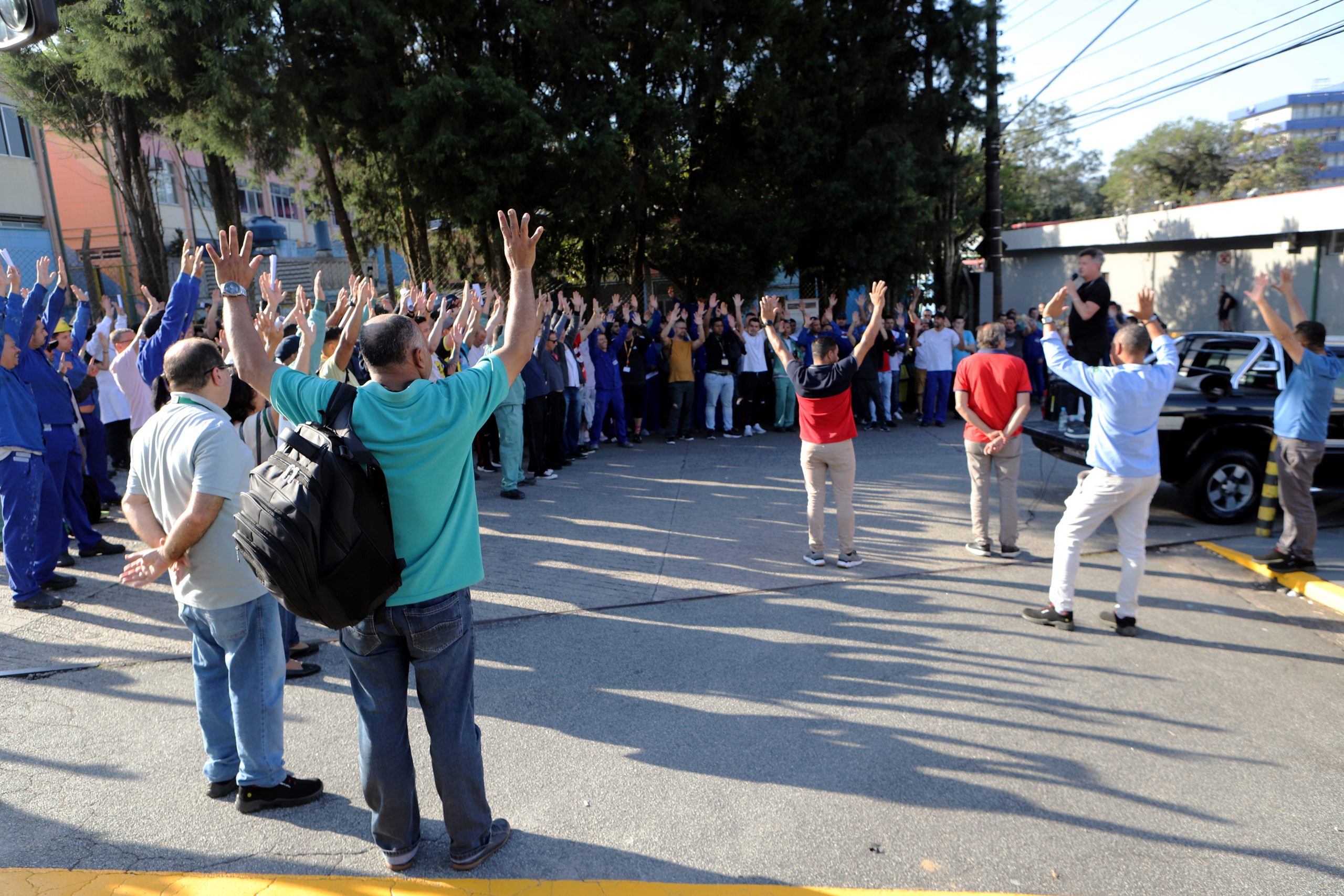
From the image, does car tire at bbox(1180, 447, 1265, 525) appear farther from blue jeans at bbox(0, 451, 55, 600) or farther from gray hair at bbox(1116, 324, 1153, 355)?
blue jeans at bbox(0, 451, 55, 600)

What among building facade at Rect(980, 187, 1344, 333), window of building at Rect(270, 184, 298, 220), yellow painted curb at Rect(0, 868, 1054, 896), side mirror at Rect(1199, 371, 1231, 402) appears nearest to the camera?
yellow painted curb at Rect(0, 868, 1054, 896)

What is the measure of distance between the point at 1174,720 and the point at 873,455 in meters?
7.63

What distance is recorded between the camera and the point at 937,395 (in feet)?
47.9

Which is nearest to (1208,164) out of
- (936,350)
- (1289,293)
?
(936,350)

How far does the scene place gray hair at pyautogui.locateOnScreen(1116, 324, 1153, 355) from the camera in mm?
5316

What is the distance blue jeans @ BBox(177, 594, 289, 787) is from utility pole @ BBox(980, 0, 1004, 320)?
16.6m

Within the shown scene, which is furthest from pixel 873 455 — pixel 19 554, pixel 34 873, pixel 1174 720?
pixel 34 873

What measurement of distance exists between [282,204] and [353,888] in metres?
46.3

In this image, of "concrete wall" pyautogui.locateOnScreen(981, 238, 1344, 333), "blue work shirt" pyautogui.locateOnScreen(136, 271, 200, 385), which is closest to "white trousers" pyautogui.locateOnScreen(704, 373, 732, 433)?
"blue work shirt" pyautogui.locateOnScreen(136, 271, 200, 385)

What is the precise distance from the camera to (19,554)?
247 inches

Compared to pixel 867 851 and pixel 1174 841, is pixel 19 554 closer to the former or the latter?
pixel 867 851

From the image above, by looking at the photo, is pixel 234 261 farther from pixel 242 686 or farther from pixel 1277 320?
pixel 1277 320

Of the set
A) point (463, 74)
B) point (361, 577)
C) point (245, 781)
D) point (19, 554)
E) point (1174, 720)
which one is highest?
point (463, 74)

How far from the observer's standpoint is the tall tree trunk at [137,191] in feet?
53.8
